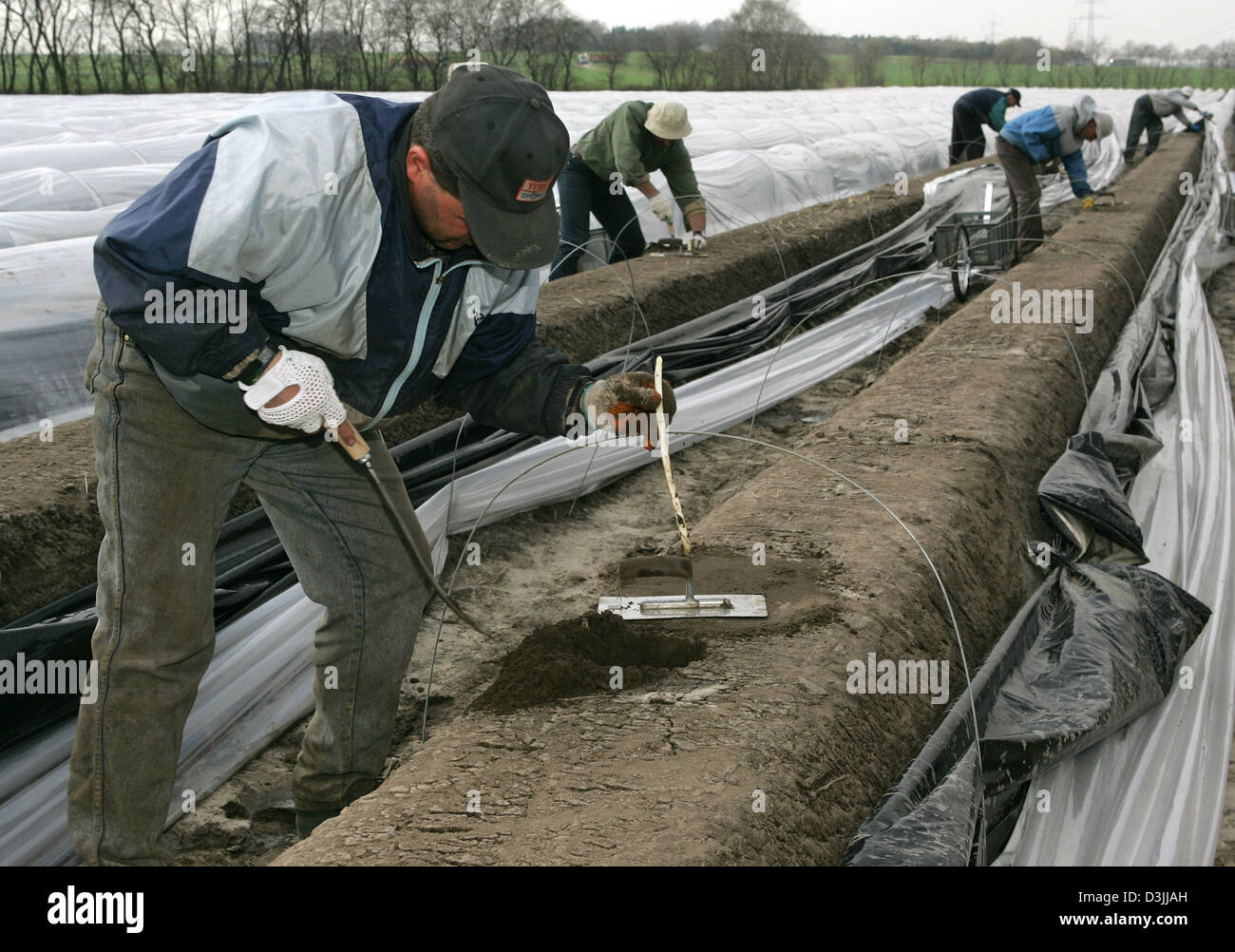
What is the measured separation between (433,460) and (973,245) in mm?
4622

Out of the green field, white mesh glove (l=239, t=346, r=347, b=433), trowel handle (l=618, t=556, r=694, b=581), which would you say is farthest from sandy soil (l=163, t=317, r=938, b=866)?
the green field

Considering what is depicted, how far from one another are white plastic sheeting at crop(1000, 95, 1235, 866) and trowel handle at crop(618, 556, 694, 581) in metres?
0.87

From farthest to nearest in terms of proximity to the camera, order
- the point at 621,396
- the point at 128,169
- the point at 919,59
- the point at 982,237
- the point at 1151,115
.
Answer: the point at 919,59
the point at 1151,115
the point at 128,169
the point at 982,237
the point at 621,396

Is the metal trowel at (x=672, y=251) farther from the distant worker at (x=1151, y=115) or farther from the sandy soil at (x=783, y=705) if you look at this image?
the distant worker at (x=1151, y=115)

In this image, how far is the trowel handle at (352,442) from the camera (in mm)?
2057

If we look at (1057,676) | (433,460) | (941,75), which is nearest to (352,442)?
(1057,676)

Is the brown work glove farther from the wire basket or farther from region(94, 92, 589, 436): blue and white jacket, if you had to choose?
the wire basket

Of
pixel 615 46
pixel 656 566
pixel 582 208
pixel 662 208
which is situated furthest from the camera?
pixel 615 46

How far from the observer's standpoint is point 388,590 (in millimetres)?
2311

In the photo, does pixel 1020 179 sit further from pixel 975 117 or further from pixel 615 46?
pixel 615 46

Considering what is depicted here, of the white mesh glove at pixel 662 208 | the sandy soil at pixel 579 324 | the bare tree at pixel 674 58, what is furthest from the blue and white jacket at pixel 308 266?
the bare tree at pixel 674 58

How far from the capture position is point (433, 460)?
3955mm

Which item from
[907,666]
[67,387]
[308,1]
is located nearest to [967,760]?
[907,666]

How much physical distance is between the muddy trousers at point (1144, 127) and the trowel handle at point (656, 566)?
14429mm
